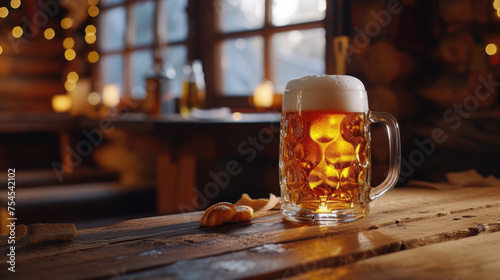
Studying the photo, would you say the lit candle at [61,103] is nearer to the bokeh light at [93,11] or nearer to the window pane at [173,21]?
the bokeh light at [93,11]

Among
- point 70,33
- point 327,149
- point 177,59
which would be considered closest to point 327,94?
point 327,149

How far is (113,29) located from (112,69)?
1.37ft

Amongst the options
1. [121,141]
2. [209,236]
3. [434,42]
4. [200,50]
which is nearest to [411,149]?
[434,42]

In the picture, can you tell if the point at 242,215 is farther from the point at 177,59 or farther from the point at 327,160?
the point at 177,59

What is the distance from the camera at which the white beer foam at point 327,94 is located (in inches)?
34.4

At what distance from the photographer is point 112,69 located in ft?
17.5

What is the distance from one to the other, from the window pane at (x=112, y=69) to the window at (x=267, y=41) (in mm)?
1774

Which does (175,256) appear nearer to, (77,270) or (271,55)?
(77,270)

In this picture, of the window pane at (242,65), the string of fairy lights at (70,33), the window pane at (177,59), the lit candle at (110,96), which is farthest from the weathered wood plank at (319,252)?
the string of fairy lights at (70,33)

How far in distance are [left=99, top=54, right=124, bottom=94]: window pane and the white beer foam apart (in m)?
4.43

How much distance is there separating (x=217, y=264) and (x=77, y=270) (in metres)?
0.17

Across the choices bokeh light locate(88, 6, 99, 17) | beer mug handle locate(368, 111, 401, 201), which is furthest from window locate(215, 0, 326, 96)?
bokeh light locate(88, 6, 99, 17)

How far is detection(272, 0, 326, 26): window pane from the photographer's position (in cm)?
298

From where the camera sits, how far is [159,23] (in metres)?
4.33
